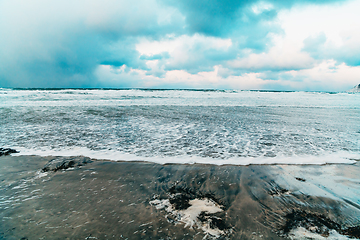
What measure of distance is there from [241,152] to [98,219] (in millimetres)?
4048

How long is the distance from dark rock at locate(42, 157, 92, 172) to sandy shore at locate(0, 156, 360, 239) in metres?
0.05

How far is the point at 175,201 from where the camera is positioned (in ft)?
9.20

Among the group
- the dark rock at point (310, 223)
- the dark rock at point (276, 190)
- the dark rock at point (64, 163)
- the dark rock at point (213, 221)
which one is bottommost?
the dark rock at point (310, 223)

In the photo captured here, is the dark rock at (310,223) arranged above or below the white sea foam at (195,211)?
below

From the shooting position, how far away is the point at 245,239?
212cm

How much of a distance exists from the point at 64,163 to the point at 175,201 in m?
3.14

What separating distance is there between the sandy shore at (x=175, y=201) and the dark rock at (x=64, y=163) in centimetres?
5

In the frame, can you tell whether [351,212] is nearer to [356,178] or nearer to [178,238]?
[356,178]

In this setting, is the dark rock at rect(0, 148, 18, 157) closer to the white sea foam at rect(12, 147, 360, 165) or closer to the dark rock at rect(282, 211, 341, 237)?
the white sea foam at rect(12, 147, 360, 165)

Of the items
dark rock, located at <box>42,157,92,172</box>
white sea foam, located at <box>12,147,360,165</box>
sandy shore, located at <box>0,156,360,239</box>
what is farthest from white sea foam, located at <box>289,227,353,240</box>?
dark rock, located at <box>42,157,92,172</box>

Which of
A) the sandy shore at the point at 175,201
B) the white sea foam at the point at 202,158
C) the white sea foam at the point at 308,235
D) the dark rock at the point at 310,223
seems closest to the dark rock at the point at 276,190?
the sandy shore at the point at 175,201

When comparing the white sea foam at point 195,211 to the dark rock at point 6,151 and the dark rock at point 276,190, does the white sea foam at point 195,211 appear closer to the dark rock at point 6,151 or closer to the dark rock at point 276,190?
the dark rock at point 276,190

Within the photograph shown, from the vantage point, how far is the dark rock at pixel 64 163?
3.91m

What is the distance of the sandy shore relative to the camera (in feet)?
7.32
